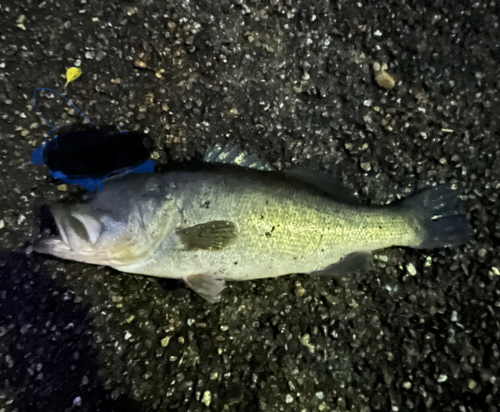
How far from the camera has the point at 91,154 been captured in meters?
1.99

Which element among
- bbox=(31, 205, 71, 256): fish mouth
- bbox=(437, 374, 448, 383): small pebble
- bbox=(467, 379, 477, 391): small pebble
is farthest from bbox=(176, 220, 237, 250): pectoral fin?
bbox=(467, 379, 477, 391): small pebble

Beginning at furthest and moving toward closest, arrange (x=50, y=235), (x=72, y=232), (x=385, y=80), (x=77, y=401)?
(x=385, y=80), (x=50, y=235), (x=77, y=401), (x=72, y=232)

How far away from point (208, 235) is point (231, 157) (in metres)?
0.50

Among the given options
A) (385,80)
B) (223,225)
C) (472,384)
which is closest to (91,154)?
(223,225)

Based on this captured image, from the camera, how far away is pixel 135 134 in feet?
6.72

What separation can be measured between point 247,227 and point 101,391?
122 centimetres

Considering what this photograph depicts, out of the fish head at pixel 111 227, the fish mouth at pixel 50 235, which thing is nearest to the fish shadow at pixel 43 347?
the fish mouth at pixel 50 235

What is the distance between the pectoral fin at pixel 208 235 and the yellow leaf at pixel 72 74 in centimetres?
119

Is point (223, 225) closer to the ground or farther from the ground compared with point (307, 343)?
farther from the ground

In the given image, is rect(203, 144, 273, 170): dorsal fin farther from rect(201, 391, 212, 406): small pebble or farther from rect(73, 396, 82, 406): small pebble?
rect(73, 396, 82, 406): small pebble

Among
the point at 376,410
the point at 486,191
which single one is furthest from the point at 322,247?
the point at 486,191

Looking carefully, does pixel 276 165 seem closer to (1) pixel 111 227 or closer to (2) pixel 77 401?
(1) pixel 111 227

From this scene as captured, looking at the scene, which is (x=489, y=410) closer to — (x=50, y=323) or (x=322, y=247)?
(x=322, y=247)

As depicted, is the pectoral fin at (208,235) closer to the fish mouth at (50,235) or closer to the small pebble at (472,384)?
the fish mouth at (50,235)
